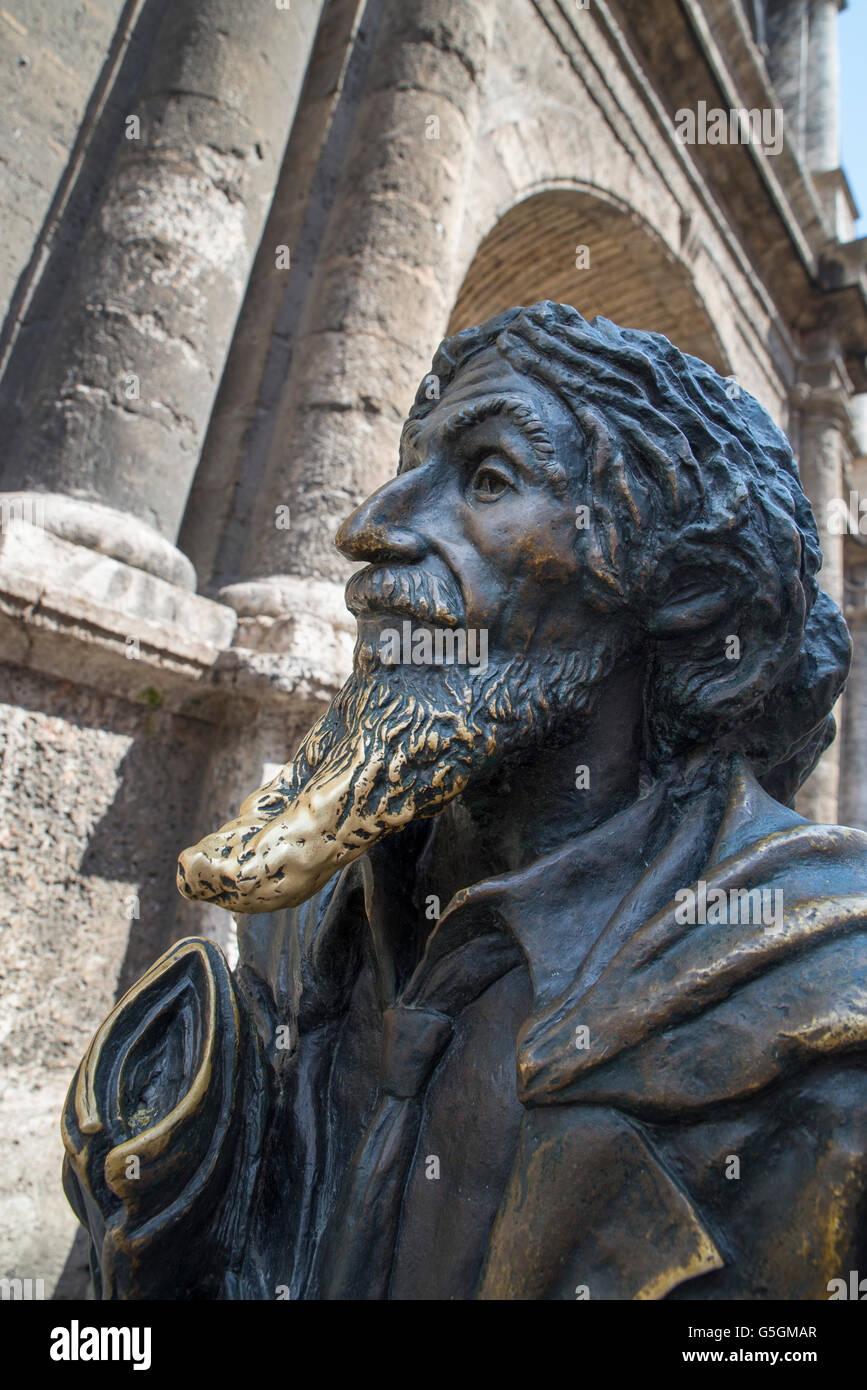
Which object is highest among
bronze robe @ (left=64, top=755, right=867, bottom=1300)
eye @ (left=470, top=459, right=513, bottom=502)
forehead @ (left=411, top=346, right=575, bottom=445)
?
forehead @ (left=411, top=346, right=575, bottom=445)

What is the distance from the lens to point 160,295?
2.59m

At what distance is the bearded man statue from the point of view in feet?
2.67

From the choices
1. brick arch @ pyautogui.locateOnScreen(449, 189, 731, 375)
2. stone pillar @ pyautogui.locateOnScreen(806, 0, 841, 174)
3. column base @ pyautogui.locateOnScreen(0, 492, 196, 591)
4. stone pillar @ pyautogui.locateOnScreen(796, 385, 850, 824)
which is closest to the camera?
column base @ pyautogui.locateOnScreen(0, 492, 196, 591)

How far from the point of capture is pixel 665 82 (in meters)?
5.21

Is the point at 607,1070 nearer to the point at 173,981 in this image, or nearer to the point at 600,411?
the point at 173,981

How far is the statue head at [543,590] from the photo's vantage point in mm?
992

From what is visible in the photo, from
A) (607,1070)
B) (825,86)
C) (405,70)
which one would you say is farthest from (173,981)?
(825,86)

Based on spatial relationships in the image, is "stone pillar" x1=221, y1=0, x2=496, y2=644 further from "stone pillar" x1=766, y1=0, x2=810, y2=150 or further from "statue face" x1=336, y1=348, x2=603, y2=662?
"stone pillar" x1=766, y1=0, x2=810, y2=150

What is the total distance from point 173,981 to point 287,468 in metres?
2.08

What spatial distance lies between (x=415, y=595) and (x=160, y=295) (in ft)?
6.72

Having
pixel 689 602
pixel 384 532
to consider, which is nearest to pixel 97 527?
pixel 384 532

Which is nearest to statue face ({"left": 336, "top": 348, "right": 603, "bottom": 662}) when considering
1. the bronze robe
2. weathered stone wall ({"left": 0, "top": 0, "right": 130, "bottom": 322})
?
the bronze robe

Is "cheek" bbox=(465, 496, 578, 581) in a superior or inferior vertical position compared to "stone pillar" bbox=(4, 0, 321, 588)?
inferior

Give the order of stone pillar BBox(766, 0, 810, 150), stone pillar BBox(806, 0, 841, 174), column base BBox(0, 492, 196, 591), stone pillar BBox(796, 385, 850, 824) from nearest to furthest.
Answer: column base BBox(0, 492, 196, 591)
stone pillar BBox(796, 385, 850, 824)
stone pillar BBox(766, 0, 810, 150)
stone pillar BBox(806, 0, 841, 174)
